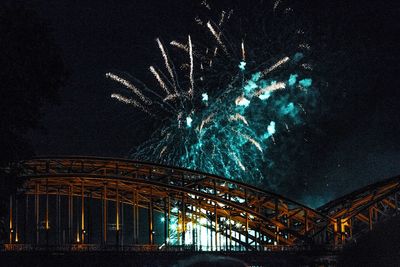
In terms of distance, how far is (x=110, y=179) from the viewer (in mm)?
75562

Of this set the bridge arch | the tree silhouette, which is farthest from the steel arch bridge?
the tree silhouette

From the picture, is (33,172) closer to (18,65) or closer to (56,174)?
(56,174)

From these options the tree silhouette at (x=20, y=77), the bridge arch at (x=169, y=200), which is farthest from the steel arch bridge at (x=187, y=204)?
the tree silhouette at (x=20, y=77)

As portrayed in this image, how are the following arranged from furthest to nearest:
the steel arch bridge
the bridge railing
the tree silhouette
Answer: the steel arch bridge, the bridge railing, the tree silhouette

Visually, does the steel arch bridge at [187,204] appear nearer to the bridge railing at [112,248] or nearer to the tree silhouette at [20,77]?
the bridge railing at [112,248]

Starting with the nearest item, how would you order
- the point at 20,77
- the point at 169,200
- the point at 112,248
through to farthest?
the point at 20,77 → the point at 112,248 → the point at 169,200

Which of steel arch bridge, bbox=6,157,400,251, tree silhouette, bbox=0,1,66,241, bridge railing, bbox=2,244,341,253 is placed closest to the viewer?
tree silhouette, bbox=0,1,66,241

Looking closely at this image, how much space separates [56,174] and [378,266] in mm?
44944

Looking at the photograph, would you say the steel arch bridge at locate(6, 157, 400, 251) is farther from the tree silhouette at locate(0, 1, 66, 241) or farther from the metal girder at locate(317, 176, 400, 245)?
the tree silhouette at locate(0, 1, 66, 241)

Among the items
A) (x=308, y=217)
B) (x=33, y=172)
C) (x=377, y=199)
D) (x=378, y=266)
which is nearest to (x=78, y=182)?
(x=33, y=172)

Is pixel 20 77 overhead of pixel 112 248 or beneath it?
overhead

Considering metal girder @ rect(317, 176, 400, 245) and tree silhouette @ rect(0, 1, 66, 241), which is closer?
tree silhouette @ rect(0, 1, 66, 241)

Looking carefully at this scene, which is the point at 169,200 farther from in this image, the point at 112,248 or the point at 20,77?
the point at 20,77

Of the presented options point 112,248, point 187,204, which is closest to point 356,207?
point 187,204
